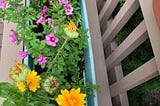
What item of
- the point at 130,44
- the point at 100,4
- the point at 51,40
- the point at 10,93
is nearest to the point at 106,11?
the point at 100,4

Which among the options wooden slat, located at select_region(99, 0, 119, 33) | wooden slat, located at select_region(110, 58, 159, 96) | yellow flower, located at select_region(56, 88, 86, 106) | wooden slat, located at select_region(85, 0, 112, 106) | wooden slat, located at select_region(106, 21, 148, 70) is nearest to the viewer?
yellow flower, located at select_region(56, 88, 86, 106)

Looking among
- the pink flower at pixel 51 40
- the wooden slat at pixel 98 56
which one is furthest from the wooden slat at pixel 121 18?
the pink flower at pixel 51 40

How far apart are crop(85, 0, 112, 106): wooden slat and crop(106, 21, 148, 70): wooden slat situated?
0.19 feet

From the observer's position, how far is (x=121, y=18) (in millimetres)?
1136

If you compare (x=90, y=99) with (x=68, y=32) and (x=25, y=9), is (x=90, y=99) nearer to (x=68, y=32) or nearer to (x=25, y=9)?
(x=68, y=32)

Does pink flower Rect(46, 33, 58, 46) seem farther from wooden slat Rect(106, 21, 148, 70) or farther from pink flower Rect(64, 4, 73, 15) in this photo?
wooden slat Rect(106, 21, 148, 70)

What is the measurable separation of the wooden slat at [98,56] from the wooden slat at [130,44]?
0.06m

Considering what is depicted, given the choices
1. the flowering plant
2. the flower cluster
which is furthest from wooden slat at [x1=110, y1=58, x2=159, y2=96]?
the flower cluster

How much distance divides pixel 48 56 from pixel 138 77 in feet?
1.19

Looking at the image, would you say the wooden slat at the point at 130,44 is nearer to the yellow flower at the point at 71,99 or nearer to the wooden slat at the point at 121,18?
the wooden slat at the point at 121,18

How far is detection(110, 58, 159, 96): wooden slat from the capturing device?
83cm

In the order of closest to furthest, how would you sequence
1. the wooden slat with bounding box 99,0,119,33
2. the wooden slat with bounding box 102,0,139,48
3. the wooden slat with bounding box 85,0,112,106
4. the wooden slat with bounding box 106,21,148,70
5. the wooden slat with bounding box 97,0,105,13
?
the wooden slat with bounding box 106,21,148,70 < the wooden slat with bounding box 102,0,139,48 < the wooden slat with bounding box 85,0,112,106 < the wooden slat with bounding box 99,0,119,33 < the wooden slat with bounding box 97,0,105,13

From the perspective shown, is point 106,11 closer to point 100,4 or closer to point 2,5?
point 100,4

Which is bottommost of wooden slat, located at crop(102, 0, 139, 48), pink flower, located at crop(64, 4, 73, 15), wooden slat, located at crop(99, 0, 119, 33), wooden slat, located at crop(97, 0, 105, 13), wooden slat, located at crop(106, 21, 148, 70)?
wooden slat, located at crop(106, 21, 148, 70)
